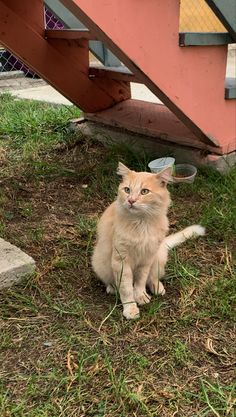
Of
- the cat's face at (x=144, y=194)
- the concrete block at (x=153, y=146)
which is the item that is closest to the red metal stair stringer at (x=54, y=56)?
the concrete block at (x=153, y=146)

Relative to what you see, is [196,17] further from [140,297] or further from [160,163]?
[140,297]

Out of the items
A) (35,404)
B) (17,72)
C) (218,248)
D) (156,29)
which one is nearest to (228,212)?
(218,248)

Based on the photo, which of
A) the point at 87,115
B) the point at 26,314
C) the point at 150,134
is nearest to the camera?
the point at 26,314

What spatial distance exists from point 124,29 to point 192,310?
147cm

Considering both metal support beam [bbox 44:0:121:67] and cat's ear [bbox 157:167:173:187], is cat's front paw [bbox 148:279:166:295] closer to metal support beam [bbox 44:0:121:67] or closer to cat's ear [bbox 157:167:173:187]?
cat's ear [bbox 157:167:173:187]

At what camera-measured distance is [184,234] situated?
9.14 feet

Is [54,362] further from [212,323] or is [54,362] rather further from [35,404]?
[212,323]

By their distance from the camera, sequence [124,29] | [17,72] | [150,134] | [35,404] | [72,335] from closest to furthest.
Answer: [35,404]
[72,335]
[124,29]
[150,134]
[17,72]

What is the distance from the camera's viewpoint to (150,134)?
12.8ft

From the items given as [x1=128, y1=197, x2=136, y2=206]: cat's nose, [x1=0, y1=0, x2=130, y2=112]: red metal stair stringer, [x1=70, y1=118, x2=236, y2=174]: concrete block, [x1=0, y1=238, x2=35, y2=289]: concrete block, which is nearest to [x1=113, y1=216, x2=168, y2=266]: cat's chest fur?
[x1=128, y1=197, x2=136, y2=206]: cat's nose

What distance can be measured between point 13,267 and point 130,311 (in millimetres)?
595

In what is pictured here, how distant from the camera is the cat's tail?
2.71m

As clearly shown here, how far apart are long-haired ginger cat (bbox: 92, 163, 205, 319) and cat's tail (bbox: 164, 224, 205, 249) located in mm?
412

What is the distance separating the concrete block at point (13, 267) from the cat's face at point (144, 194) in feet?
1.87
